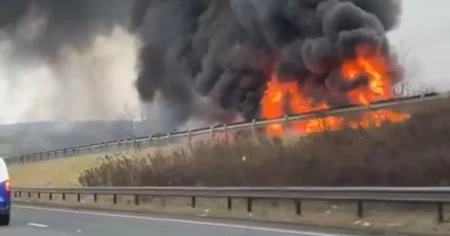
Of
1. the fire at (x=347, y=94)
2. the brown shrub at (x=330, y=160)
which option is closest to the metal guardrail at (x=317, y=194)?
the brown shrub at (x=330, y=160)

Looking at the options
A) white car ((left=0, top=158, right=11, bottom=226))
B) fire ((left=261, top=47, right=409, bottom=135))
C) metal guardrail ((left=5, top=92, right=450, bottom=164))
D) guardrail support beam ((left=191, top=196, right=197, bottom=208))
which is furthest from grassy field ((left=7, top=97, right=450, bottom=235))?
white car ((left=0, top=158, right=11, bottom=226))

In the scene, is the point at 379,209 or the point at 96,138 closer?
the point at 379,209

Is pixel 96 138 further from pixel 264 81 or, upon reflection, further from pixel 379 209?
pixel 379 209

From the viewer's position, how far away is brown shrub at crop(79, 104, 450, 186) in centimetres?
1794

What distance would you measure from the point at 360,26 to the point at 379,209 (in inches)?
871

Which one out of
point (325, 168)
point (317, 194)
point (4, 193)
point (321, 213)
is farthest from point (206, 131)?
point (317, 194)

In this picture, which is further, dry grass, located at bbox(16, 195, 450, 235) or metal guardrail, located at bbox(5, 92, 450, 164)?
metal guardrail, located at bbox(5, 92, 450, 164)

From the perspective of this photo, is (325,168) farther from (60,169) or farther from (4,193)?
(60,169)

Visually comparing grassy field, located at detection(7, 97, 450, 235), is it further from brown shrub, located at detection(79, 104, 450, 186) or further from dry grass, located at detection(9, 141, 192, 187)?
dry grass, located at detection(9, 141, 192, 187)

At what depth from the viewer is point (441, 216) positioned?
14.8 meters

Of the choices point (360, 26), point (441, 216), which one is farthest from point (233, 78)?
point (441, 216)

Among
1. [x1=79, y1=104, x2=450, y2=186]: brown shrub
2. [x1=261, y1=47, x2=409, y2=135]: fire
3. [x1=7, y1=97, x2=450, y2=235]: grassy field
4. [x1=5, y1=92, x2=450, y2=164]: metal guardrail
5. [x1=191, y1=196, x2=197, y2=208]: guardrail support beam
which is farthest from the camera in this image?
[x1=261, y1=47, x2=409, y2=135]: fire

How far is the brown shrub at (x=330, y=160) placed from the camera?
17.9 meters

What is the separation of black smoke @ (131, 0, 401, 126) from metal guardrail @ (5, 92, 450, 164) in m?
4.94
